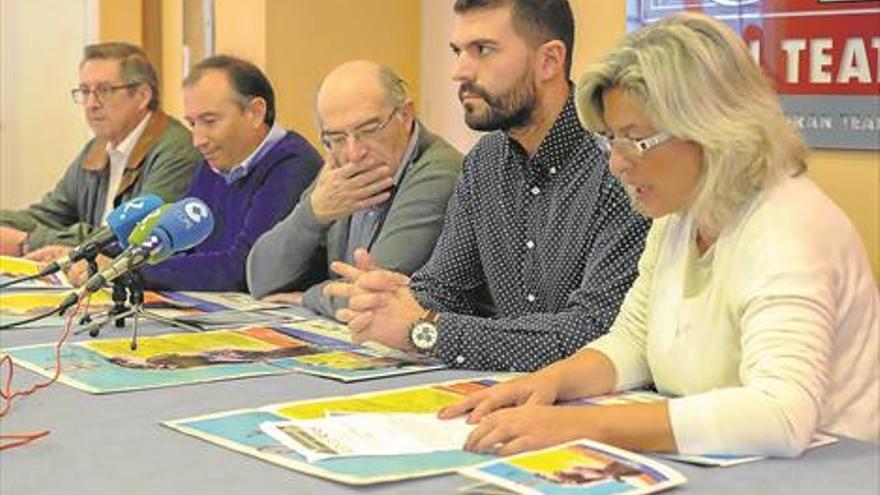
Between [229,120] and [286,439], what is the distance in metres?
2.14

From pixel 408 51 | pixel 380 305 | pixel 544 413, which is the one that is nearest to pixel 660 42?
pixel 544 413

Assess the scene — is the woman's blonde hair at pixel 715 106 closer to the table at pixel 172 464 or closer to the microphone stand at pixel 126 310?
the table at pixel 172 464

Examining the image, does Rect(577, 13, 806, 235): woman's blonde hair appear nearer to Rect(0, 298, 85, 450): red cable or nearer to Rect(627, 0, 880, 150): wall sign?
Rect(627, 0, 880, 150): wall sign

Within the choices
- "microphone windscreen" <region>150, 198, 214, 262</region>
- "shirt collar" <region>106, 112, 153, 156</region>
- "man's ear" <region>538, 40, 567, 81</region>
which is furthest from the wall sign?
"shirt collar" <region>106, 112, 153, 156</region>

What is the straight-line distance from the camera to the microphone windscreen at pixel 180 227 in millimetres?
2381

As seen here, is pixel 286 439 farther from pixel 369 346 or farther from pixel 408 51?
pixel 408 51

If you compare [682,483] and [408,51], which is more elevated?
[408,51]

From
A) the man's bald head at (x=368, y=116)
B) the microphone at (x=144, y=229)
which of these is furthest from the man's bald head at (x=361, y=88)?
the microphone at (x=144, y=229)

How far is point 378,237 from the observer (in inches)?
111

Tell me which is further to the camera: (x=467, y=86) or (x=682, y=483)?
(x=467, y=86)

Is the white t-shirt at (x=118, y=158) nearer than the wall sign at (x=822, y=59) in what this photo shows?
No

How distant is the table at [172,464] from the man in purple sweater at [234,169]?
48.3 inches

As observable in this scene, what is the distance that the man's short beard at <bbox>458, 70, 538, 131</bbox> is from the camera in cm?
247

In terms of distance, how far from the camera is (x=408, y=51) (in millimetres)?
4129
